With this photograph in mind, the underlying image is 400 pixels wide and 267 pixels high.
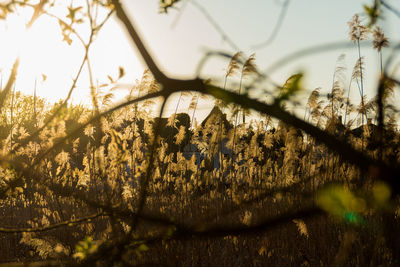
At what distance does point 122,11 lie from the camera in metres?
0.88

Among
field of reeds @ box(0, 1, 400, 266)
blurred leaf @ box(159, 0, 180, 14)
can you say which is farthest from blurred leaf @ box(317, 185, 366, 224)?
blurred leaf @ box(159, 0, 180, 14)

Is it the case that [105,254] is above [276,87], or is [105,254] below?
below

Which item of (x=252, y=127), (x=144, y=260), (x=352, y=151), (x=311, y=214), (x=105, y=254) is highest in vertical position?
(x=252, y=127)

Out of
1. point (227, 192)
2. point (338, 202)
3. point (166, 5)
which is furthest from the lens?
point (227, 192)

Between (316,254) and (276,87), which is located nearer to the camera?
(276,87)

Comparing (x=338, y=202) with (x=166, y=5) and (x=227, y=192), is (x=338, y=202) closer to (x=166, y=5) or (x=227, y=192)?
(x=166, y=5)

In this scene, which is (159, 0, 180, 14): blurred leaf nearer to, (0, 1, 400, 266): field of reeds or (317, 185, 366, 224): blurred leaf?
(0, 1, 400, 266): field of reeds

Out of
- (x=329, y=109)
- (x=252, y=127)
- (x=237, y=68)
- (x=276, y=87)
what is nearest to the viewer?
(x=276, y=87)

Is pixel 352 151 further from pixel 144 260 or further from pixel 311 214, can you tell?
pixel 144 260

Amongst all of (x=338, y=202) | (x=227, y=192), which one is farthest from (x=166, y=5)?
(x=227, y=192)

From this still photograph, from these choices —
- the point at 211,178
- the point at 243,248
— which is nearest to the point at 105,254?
the point at 243,248

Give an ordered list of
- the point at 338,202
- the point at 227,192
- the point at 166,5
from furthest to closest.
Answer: the point at 227,192 < the point at 166,5 < the point at 338,202

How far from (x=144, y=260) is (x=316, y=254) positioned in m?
2.00

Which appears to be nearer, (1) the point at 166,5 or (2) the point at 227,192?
(1) the point at 166,5
